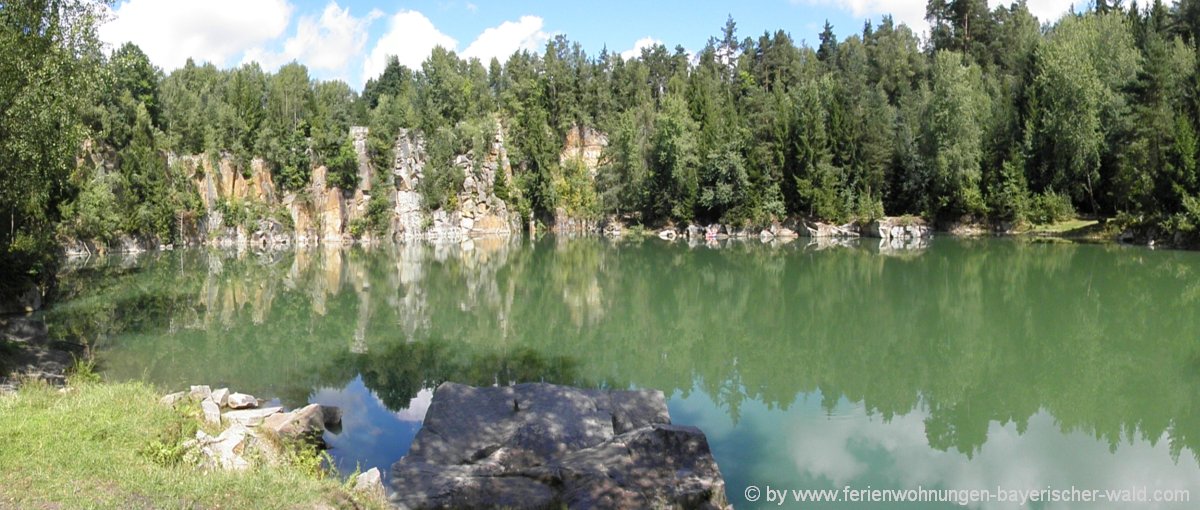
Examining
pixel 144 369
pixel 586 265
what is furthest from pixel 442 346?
pixel 586 265

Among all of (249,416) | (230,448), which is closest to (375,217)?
(249,416)

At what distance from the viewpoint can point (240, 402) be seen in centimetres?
1241

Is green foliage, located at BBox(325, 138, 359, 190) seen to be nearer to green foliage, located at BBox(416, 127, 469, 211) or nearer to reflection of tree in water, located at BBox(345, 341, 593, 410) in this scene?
green foliage, located at BBox(416, 127, 469, 211)

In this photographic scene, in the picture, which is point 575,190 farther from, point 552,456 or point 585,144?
point 552,456

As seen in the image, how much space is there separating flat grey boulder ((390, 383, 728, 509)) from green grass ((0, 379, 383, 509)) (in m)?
1.20

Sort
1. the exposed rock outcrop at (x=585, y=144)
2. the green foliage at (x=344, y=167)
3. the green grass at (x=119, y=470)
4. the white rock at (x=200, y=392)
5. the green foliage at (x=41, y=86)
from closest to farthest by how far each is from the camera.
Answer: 1. the green grass at (x=119, y=470)
2. the white rock at (x=200, y=392)
3. the green foliage at (x=41, y=86)
4. the green foliage at (x=344, y=167)
5. the exposed rock outcrop at (x=585, y=144)

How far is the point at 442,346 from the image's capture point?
749 inches

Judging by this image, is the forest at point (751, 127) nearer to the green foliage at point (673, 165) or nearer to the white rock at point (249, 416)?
the green foliage at point (673, 165)

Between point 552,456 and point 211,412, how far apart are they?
15.6 feet

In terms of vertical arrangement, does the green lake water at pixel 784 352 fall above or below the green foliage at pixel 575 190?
below

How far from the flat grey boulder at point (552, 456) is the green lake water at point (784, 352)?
97cm

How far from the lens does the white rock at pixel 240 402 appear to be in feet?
40.6

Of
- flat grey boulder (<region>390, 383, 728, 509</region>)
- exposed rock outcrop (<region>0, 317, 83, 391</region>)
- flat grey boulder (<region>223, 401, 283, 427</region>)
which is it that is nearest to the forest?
exposed rock outcrop (<region>0, 317, 83, 391</region>)

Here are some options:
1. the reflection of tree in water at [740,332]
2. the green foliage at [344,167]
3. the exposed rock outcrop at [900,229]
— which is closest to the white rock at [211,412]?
the reflection of tree in water at [740,332]
